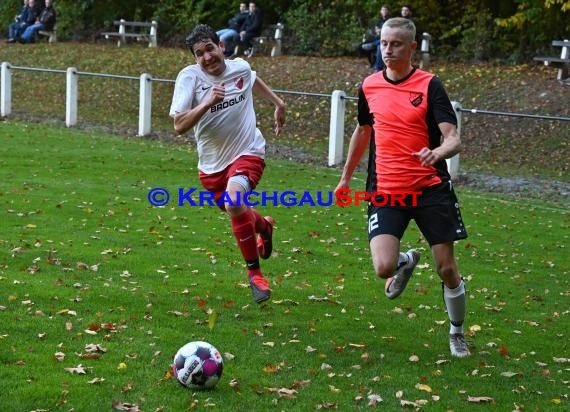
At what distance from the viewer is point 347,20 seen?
117 feet

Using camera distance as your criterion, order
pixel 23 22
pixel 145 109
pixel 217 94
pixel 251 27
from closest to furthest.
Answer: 1. pixel 217 94
2. pixel 145 109
3. pixel 251 27
4. pixel 23 22

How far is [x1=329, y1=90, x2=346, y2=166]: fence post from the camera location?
20484mm

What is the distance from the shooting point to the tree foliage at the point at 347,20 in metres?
31.6

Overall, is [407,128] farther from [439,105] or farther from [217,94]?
[217,94]

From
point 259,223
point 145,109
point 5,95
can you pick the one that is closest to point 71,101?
point 5,95

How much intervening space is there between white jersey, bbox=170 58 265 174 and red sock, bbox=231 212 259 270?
0.46 m

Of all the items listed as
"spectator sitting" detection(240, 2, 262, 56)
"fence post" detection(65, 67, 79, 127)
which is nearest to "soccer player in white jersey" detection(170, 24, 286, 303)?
"fence post" detection(65, 67, 79, 127)

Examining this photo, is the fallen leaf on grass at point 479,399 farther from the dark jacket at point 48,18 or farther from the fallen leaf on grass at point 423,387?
the dark jacket at point 48,18

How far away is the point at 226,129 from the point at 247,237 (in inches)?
34.8

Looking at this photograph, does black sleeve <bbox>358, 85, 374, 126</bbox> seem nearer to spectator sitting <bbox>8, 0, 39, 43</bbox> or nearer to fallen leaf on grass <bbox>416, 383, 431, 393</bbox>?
fallen leaf on grass <bbox>416, 383, 431, 393</bbox>

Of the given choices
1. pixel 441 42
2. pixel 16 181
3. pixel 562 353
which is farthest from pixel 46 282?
pixel 441 42

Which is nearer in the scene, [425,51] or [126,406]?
[126,406]

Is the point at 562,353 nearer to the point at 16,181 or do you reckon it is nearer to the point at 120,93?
the point at 16,181

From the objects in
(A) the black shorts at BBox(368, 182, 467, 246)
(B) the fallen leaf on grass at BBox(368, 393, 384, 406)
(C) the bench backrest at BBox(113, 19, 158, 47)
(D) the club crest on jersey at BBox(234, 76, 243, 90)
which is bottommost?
(C) the bench backrest at BBox(113, 19, 158, 47)
